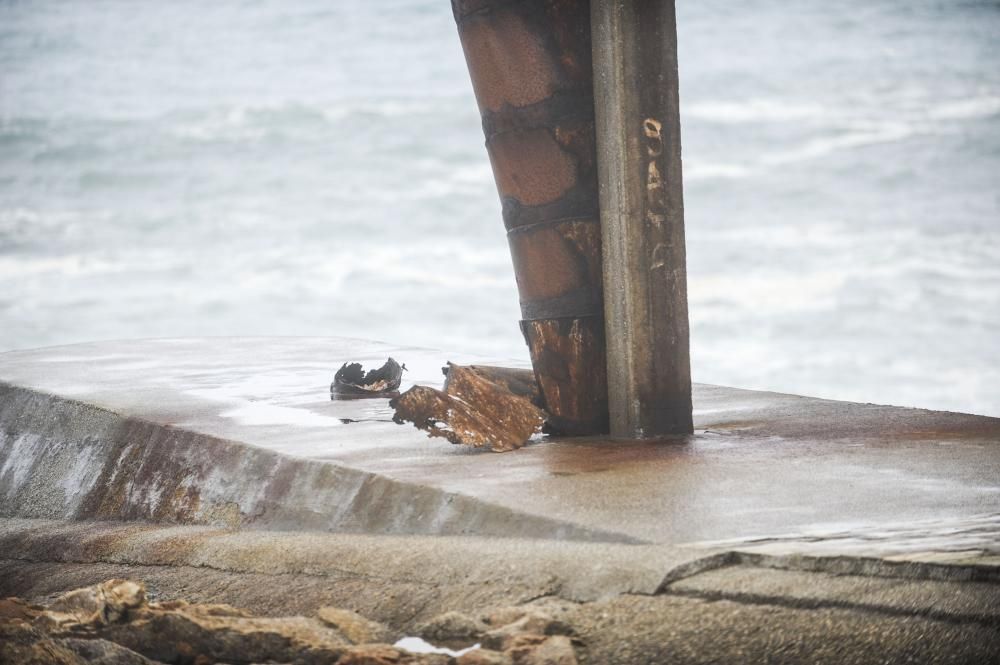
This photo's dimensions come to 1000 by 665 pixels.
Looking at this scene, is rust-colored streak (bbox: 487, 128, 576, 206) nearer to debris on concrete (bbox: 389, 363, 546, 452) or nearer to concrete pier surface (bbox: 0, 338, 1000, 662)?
debris on concrete (bbox: 389, 363, 546, 452)

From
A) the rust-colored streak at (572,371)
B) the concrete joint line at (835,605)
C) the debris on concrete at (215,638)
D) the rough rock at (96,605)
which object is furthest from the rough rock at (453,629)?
the rust-colored streak at (572,371)

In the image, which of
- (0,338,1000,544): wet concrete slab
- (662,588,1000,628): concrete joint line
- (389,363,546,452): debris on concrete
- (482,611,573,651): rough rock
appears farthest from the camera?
(389,363,546,452): debris on concrete

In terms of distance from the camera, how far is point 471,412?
477 centimetres

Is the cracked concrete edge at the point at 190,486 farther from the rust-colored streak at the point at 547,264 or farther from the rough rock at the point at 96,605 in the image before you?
the rust-colored streak at the point at 547,264

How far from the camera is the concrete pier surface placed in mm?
2535

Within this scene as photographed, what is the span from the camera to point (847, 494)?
11.3 feet

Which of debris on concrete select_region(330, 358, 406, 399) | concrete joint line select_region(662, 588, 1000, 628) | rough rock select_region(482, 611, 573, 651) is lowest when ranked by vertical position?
rough rock select_region(482, 611, 573, 651)

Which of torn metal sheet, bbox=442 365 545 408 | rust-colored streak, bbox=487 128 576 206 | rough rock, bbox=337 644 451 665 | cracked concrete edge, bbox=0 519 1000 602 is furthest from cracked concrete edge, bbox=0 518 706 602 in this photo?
rust-colored streak, bbox=487 128 576 206

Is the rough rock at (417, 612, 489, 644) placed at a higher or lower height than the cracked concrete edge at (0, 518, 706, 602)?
lower

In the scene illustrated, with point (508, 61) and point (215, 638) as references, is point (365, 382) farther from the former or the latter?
point (215, 638)

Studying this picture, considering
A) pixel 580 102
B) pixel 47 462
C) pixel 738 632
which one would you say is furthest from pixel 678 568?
pixel 47 462

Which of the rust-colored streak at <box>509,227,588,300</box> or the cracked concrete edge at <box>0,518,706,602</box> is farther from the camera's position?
the rust-colored streak at <box>509,227,588,300</box>

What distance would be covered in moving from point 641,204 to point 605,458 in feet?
3.03

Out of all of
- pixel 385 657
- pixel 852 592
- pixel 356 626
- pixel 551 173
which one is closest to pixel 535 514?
pixel 356 626
